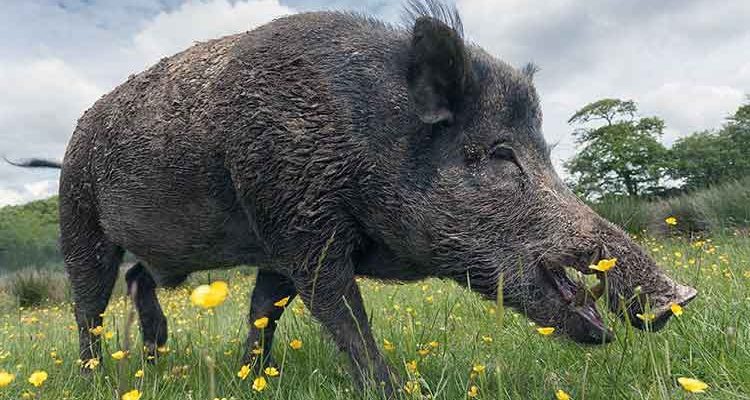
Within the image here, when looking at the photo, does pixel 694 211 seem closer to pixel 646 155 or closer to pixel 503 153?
pixel 503 153

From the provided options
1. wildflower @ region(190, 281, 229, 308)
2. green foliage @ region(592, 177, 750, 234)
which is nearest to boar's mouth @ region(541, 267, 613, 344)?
wildflower @ region(190, 281, 229, 308)

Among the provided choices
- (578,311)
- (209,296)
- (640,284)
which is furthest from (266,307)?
(209,296)

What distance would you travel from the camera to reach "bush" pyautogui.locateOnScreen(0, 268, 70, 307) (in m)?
14.1

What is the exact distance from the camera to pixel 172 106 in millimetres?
3141

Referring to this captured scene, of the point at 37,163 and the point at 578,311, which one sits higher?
the point at 37,163

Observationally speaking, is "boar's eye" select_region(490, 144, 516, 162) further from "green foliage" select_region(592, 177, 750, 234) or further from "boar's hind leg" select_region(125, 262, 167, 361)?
"green foliage" select_region(592, 177, 750, 234)

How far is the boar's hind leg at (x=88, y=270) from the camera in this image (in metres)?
3.82

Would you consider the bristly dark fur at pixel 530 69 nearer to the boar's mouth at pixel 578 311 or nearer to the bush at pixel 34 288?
the boar's mouth at pixel 578 311

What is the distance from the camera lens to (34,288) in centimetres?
1439

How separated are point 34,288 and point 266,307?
13351 mm

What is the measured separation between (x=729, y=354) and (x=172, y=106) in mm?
2861

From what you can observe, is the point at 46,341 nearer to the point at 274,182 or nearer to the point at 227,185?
the point at 227,185

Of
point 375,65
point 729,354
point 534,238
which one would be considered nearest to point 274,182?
point 375,65

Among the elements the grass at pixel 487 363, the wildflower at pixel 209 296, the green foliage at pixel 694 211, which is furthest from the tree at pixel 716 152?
the wildflower at pixel 209 296
